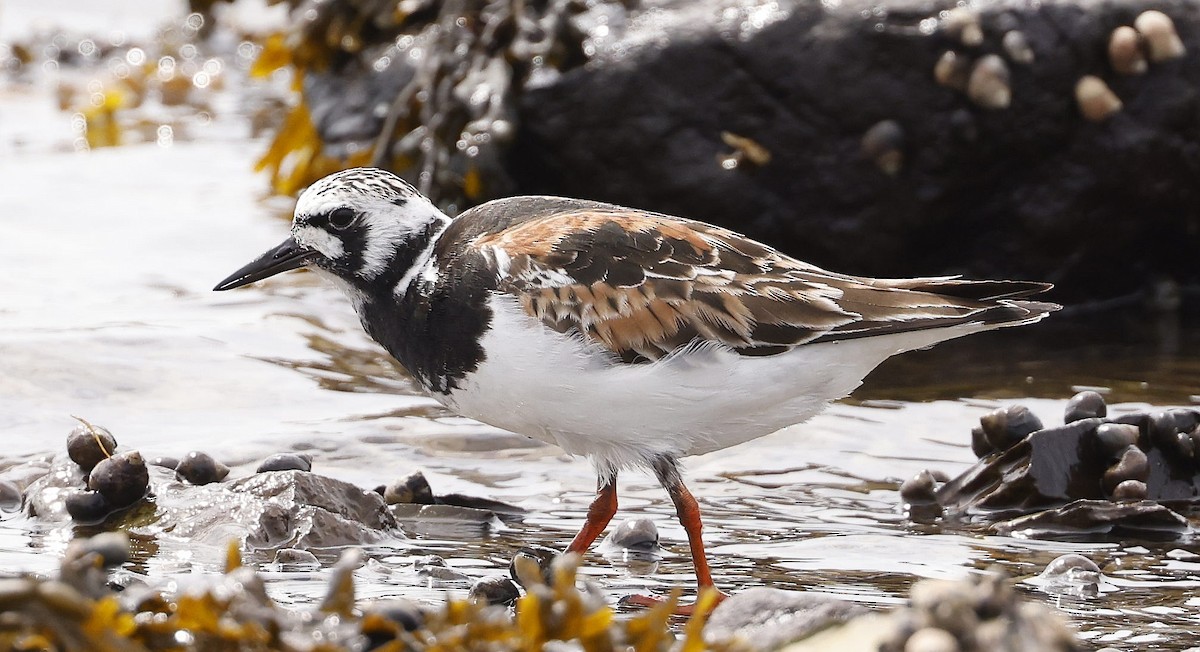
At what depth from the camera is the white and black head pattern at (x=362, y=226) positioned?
4.09 m

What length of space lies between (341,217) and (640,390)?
0.98 m

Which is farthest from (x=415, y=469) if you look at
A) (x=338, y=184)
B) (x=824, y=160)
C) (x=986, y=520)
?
(x=824, y=160)

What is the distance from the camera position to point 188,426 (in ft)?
17.0

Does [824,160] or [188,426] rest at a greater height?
[824,160]

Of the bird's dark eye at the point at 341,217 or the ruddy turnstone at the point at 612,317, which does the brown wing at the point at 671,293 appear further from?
the bird's dark eye at the point at 341,217

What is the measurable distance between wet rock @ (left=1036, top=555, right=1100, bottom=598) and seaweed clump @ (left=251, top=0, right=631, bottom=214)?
338 centimetres

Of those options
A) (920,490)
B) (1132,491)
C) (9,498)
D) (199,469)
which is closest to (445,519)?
(199,469)

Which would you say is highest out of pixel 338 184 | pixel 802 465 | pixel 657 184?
pixel 338 184

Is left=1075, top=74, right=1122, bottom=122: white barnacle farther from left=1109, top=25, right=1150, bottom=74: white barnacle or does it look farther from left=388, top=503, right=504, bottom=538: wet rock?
left=388, top=503, right=504, bottom=538: wet rock

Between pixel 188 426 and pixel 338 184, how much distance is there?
1.44 metres

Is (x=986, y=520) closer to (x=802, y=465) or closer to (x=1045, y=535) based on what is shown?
(x=1045, y=535)

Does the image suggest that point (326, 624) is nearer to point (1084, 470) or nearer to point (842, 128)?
point (1084, 470)

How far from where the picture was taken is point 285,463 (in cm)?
442

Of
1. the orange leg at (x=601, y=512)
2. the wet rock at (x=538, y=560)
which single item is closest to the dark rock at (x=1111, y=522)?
the orange leg at (x=601, y=512)
